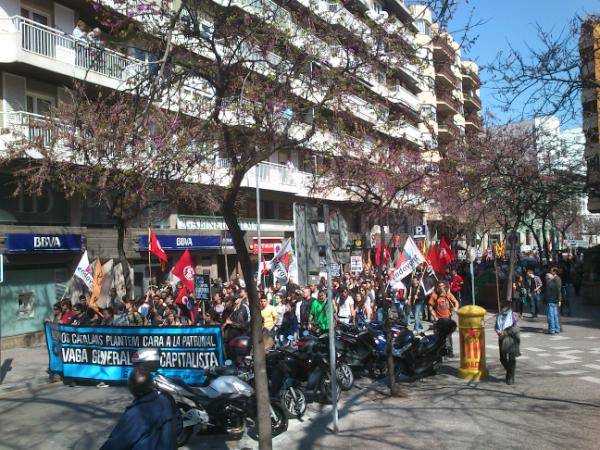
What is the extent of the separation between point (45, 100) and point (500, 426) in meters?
17.8

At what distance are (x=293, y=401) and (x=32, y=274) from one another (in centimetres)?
1322

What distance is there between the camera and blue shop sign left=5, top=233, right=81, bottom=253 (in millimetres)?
17714

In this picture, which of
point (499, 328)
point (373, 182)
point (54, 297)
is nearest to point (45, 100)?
point (54, 297)

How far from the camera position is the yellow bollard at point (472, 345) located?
1112 centimetres

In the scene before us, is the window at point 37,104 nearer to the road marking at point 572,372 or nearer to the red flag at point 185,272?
the red flag at point 185,272

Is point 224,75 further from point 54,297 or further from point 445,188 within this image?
point 445,188

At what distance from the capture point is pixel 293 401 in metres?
8.93

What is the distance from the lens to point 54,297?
19766mm

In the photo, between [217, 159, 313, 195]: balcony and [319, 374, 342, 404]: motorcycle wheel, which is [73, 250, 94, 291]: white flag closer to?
[319, 374, 342, 404]: motorcycle wheel

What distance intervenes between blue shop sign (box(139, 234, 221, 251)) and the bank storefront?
9.98ft

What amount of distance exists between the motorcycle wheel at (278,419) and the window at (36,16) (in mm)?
16988

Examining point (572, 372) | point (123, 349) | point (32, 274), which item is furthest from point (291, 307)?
point (32, 274)

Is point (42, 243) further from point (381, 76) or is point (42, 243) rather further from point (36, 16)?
point (381, 76)

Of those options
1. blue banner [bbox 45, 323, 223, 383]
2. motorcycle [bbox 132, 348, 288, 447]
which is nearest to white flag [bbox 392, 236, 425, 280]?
blue banner [bbox 45, 323, 223, 383]
